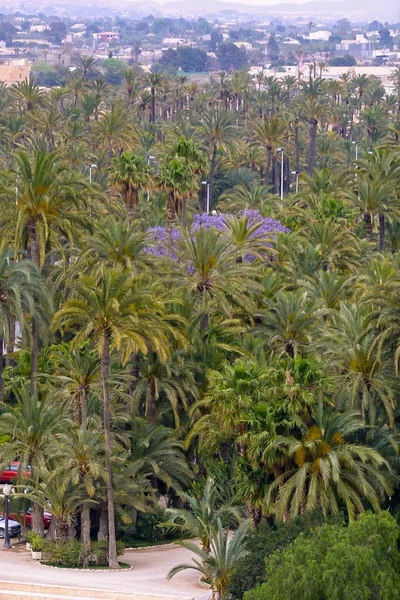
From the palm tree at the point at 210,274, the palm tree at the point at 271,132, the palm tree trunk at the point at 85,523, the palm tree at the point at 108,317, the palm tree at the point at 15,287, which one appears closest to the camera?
the palm tree at the point at 108,317

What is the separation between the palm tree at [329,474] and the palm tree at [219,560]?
1434 mm

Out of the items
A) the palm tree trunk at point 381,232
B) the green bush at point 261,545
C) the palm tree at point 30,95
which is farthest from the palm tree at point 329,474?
the palm tree at point 30,95

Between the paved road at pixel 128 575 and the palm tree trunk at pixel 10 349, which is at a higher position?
the palm tree trunk at pixel 10 349

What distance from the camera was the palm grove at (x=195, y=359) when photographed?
121ft

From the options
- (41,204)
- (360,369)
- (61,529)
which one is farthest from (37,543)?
(41,204)

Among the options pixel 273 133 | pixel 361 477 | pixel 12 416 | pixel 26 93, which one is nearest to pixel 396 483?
pixel 361 477

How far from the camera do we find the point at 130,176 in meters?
66.4

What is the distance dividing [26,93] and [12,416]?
230 feet

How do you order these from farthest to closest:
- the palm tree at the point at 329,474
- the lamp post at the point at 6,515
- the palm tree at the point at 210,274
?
the palm tree at the point at 210,274, the lamp post at the point at 6,515, the palm tree at the point at 329,474

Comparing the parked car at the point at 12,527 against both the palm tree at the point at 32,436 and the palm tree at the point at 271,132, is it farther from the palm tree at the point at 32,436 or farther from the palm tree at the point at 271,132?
the palm tree at the point at 271,132

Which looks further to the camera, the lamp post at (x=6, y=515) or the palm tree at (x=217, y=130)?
the palm tree at (x=217, y=130)

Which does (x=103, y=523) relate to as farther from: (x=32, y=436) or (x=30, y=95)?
(x=30, y=95)

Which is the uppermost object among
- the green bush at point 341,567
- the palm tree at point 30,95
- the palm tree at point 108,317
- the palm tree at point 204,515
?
the palm tree at point 30,95

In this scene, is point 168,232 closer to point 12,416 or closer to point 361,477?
point 12,416
